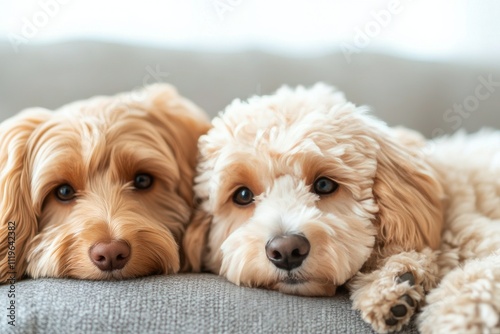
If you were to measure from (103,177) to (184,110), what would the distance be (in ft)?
1.75

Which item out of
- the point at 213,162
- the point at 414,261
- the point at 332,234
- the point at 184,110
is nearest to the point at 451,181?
the point at 414,261

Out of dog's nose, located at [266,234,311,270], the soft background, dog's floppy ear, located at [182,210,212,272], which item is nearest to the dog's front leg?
dog's nose, located at [266,234,311,270]

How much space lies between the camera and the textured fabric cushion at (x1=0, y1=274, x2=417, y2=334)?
1900 millimetres

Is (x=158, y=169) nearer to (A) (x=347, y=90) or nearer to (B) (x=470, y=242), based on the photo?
(B) (x=470, y=242)

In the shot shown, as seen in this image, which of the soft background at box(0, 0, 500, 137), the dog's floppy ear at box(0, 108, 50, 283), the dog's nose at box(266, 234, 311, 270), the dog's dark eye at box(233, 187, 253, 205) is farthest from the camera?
the soft background at box(0, 0, 500, 137)

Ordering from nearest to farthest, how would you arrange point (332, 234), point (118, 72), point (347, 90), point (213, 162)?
point (332, 234)
point (213, 162)
point (118, 72)
point (347, 90)

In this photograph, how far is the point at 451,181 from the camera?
2.61m

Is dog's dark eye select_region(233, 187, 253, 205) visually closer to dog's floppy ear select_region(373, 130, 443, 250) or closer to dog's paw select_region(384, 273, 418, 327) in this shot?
dog's floppy ear select_region(373, 130, 443, 250)

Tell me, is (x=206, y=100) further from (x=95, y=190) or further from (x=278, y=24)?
(x=95, y=190)

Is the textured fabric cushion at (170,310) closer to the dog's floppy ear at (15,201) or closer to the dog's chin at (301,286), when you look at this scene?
the dog's chin at (301,286)

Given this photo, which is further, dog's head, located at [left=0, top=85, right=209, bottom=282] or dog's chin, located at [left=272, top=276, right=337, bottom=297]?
dog's head, located at [left=0, top=85, right=209, bottom=282]

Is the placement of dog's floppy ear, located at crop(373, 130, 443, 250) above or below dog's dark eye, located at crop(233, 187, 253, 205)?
above

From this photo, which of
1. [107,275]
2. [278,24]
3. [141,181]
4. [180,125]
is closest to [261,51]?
[278,24]

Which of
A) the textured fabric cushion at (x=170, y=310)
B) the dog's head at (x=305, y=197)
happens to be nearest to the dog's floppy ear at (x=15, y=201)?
the textured fabric cushion at (x=170, y=310)
